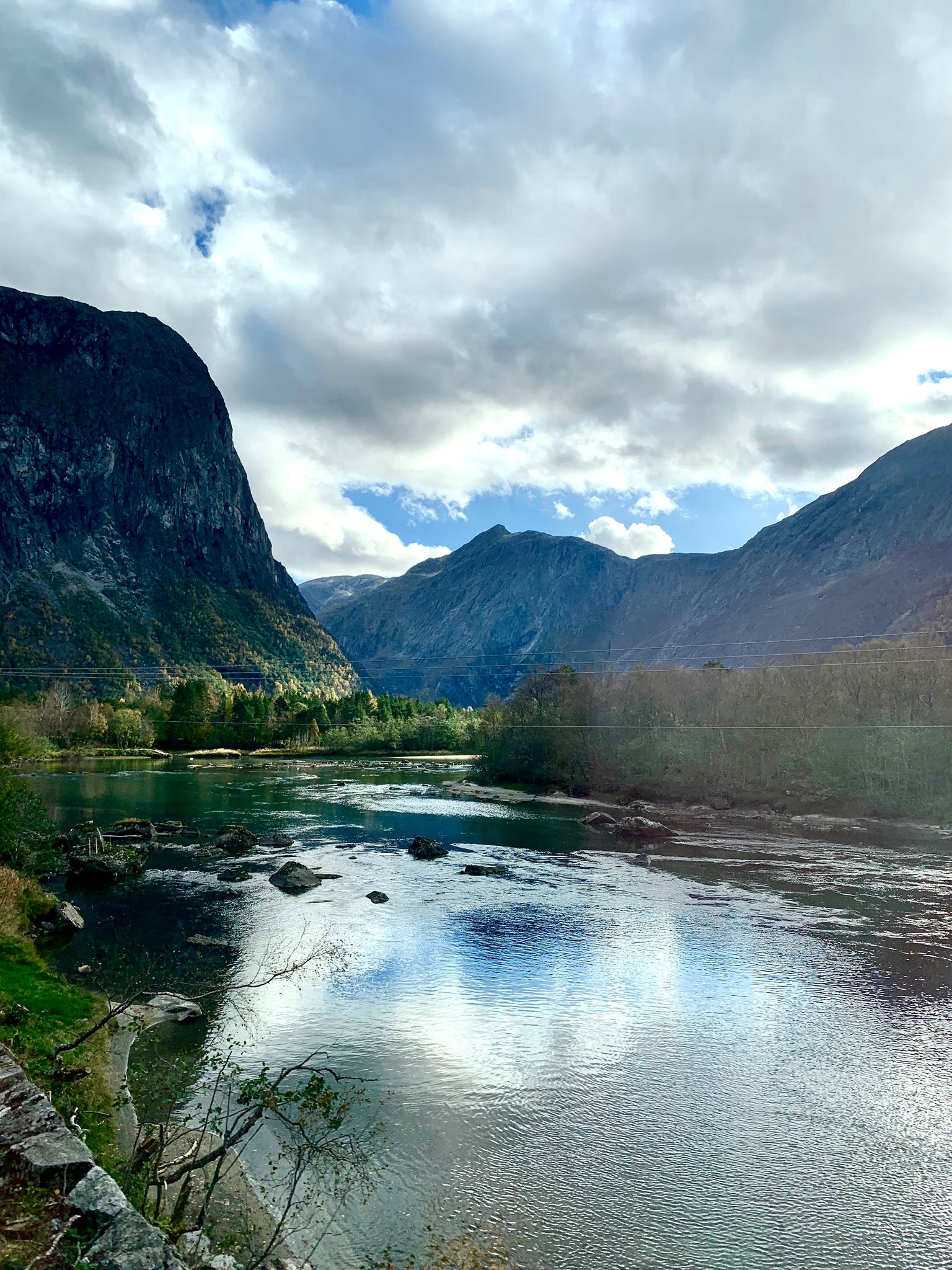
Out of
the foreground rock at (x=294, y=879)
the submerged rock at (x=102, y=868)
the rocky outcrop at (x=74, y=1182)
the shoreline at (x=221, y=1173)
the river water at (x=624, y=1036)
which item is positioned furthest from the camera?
the foreground rock at (x=294, y=879)

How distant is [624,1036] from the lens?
86.2ft

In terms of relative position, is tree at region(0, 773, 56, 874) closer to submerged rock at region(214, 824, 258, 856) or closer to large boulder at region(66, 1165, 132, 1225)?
submerged rock at region(214, 824, 258, 856)

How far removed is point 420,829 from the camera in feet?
248

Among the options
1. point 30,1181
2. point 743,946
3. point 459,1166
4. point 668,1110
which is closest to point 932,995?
point 743,946

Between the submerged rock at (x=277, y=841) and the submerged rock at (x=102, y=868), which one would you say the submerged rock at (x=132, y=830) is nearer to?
the submerged rock at (x=277, y=841)

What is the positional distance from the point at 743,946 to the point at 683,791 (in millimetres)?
56410

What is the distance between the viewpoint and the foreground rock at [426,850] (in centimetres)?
6044

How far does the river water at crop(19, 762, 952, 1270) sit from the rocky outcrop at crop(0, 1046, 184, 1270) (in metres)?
5.67

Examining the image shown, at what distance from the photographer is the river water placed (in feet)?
53.7

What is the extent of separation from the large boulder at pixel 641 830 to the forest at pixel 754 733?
15.9m

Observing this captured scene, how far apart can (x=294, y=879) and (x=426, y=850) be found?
1455cm

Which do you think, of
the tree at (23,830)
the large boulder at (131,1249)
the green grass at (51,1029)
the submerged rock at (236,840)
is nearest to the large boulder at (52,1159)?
the large boulder at (131,1249)

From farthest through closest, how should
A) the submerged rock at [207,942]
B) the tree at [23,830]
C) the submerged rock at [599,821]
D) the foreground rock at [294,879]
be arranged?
the submerged rock at [599,821] → the foreground rock at [294,879] → the tree at [23,830] → the submerged rock at [207,942]

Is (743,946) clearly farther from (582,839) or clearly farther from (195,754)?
(195,754)
